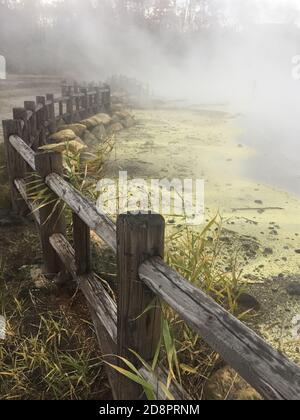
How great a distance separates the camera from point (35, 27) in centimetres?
2978

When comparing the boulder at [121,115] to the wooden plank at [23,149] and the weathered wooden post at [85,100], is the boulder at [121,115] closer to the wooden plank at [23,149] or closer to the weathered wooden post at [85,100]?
the weathered wooden post at [85,100]

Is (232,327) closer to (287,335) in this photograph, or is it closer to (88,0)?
(287,335)

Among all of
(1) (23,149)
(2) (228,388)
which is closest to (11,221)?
(1) (23,149)

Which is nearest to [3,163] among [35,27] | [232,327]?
[232,327]

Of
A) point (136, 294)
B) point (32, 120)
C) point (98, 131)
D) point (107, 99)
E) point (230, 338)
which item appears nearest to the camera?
point (230, 338)

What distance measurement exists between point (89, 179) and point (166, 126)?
832cm

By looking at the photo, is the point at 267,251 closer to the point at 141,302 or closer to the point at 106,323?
the point at 106,323

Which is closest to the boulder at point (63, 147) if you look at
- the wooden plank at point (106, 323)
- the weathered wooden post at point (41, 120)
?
the weathered wooden post at point (41, 120)

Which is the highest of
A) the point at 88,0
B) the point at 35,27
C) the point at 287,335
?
the point at 88,0

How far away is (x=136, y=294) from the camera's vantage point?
5.67ft

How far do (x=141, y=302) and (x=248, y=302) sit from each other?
180 cm

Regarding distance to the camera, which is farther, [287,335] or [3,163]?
[3,163]

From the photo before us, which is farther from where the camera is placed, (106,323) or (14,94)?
(14,94)

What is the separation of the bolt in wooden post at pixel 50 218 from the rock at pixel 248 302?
1504 mm
